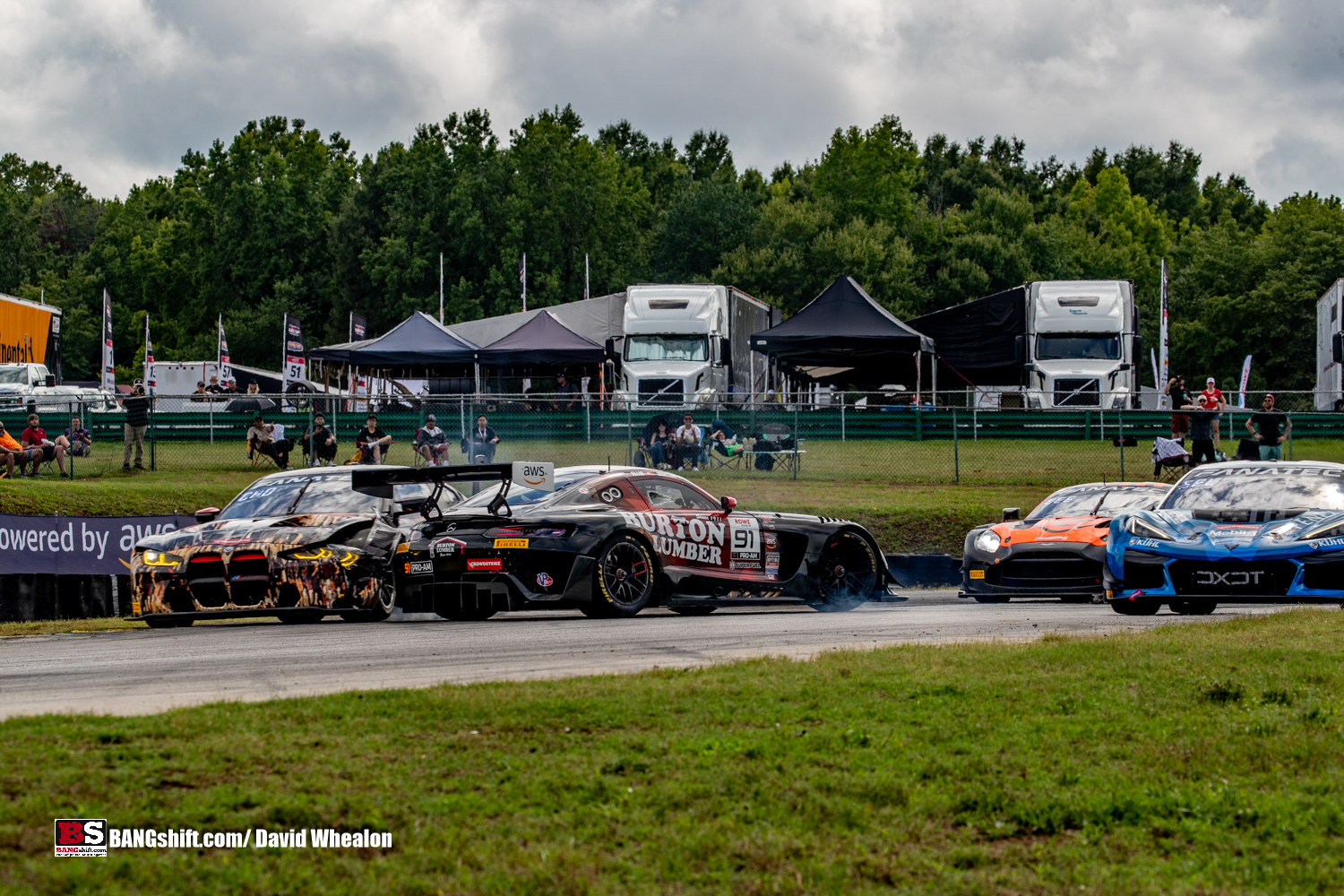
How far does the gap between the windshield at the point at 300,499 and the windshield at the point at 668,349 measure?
2007cm

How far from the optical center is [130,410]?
77.9 feet

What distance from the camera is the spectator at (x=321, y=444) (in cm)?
2370

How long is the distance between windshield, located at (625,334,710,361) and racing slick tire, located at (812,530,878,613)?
1950 centimetres

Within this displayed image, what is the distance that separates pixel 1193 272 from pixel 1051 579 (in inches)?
2473

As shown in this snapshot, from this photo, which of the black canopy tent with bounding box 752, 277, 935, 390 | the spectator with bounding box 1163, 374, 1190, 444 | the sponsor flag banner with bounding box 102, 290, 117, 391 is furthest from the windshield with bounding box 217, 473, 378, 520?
the sponsor flag banner with bounding box 102, 290, 117, 391

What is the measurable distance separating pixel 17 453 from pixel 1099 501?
1679 centimetres

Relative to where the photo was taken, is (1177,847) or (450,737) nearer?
(1177,847)

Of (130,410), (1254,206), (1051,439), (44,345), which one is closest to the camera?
(130,410)

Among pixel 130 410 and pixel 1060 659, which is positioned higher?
pixel 130 410

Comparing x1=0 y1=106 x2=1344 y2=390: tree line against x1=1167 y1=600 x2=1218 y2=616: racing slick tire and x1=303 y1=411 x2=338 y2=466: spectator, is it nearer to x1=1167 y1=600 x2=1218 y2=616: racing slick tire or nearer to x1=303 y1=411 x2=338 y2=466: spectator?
x1=303 y1=411 x2=338 y2=466: spectator

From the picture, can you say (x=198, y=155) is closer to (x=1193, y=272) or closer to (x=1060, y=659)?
(x=1193, y=272)

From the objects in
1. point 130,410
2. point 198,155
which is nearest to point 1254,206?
point 198,155

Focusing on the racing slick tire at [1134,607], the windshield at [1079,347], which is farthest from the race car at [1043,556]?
the windshield at [1079,347]

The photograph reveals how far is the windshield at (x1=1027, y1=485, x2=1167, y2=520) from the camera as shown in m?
15.3
